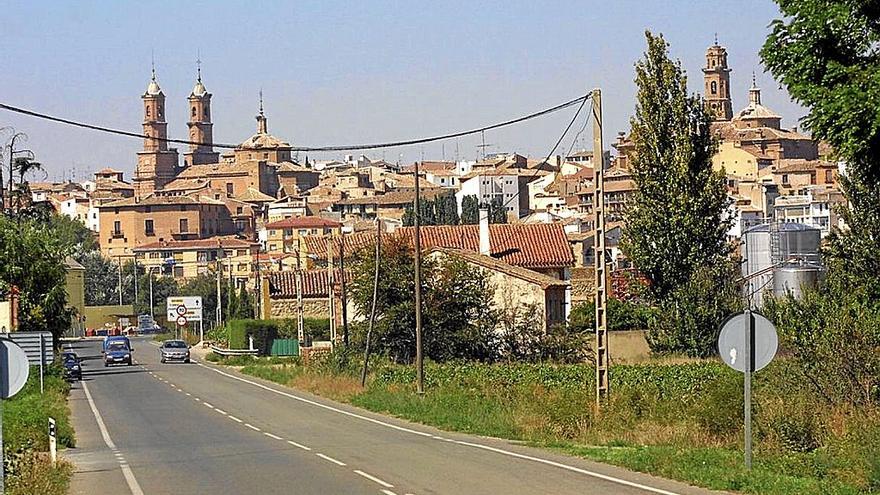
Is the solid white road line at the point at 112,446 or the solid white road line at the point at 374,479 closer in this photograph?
the solid white road line at the point at 374,479

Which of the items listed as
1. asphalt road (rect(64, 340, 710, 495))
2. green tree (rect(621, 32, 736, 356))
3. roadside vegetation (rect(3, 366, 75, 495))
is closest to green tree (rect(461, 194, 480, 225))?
green tree (rect(621, 32, 736, 356))

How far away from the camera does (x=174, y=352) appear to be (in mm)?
79125

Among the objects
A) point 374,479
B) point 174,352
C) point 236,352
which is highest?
point 374,479

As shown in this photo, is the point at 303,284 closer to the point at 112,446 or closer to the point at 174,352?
the point at 174,352

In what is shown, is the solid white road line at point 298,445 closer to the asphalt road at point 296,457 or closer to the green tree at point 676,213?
the asphalt road at point 296,457

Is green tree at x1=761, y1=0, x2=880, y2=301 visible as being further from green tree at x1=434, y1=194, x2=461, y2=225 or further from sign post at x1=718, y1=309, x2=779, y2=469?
green tree at x1=434, y1=194, x2=461, y2=225

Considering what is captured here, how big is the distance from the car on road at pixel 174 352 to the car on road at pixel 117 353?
207cm

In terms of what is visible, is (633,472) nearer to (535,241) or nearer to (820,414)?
(820,414)

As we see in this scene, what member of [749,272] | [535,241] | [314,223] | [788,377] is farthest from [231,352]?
[314,223]

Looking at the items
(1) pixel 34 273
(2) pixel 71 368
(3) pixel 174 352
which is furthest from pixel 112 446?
(3) pixel 174 352

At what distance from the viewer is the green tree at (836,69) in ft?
73.9

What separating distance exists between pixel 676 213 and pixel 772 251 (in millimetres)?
19475

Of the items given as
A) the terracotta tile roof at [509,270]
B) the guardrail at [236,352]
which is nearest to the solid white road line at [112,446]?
the terracotta tile roof at [509,270]

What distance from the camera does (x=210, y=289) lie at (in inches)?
5630
